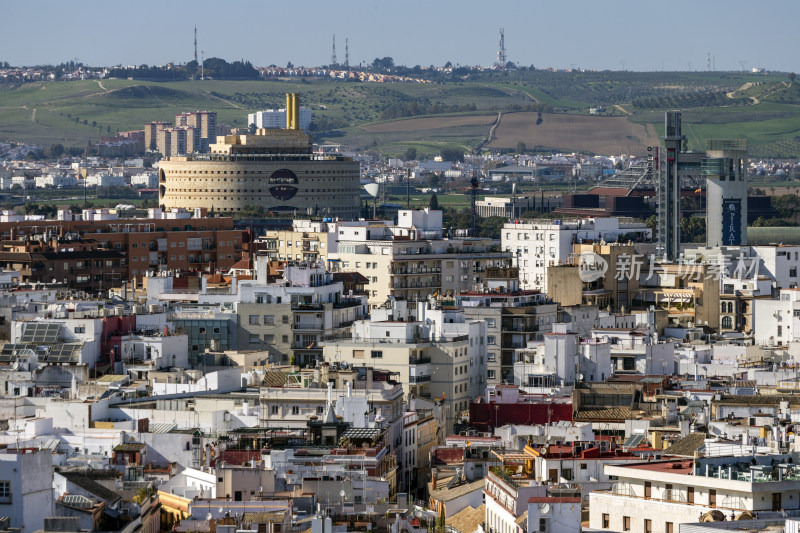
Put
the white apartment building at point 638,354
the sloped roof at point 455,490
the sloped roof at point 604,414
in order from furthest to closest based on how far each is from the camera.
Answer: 1. the white apartment building at point 638,354
2. the sloped roof at point 604,414
3. the sloped roof at point 455,490

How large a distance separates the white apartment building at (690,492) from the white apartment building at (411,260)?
47.9 metres

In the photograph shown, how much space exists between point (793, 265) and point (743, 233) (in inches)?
939

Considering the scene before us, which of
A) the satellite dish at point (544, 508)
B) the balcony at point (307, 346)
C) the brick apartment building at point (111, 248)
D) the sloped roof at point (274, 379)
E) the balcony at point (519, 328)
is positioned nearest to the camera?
the satellite dish at point (544, 508)

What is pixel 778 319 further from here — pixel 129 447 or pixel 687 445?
pixel 129 447

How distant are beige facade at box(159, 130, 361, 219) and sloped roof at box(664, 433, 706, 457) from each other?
11938 cm

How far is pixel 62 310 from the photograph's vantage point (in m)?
62.9

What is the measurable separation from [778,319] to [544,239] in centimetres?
2378

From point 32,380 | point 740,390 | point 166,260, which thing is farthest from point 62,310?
point 166,260

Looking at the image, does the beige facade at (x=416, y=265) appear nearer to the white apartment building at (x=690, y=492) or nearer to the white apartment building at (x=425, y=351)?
the white apartment building at (x=425, y=351)

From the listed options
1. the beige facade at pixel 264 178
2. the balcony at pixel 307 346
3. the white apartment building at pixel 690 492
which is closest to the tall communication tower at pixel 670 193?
the balcony at pixel 307 346

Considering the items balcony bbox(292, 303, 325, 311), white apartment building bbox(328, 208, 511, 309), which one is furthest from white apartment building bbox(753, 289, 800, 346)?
balcony bbox(292, 303, 325, 311)

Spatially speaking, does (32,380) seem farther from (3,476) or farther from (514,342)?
(3,476)

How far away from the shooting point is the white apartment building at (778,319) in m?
72.6

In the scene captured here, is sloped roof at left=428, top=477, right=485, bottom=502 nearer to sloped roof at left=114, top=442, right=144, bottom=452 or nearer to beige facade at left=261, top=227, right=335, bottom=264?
sloped roof at left=114, top=442, right=144, bottom=452
